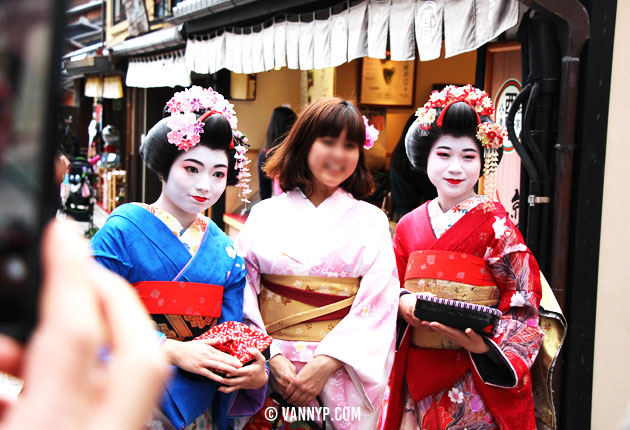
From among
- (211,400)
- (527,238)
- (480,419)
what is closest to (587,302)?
(527,238)

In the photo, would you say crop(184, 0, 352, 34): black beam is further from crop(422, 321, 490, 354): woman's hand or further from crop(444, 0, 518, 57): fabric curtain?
crop(422, 321, 490, 354): woman's hand

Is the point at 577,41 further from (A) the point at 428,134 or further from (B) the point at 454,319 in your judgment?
(B) the point at 454,319

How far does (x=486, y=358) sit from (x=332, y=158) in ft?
4.05

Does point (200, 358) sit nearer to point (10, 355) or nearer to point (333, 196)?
point (333, 196)

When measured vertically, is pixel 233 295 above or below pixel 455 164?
below

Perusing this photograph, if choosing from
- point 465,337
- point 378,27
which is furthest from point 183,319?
point 378,27

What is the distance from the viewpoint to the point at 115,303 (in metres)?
0.55

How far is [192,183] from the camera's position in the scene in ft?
8.79

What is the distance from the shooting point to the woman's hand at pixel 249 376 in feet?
8.01

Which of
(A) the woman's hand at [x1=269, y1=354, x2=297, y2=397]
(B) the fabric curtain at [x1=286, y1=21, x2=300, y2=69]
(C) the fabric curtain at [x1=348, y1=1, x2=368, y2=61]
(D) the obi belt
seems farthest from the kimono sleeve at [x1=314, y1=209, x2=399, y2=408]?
(B) the fabric curtain at [x1=286, y1=21, x2=300, y2=69]

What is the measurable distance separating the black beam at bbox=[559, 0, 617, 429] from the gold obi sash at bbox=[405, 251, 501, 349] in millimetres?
979

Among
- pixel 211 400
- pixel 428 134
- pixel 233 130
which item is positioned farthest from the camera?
pixel 428 134

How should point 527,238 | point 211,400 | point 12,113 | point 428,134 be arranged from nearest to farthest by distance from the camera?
1. point 12,113
2. point 211,400
3. point 428,134
4. point 527,238

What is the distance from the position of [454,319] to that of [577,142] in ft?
5.50
